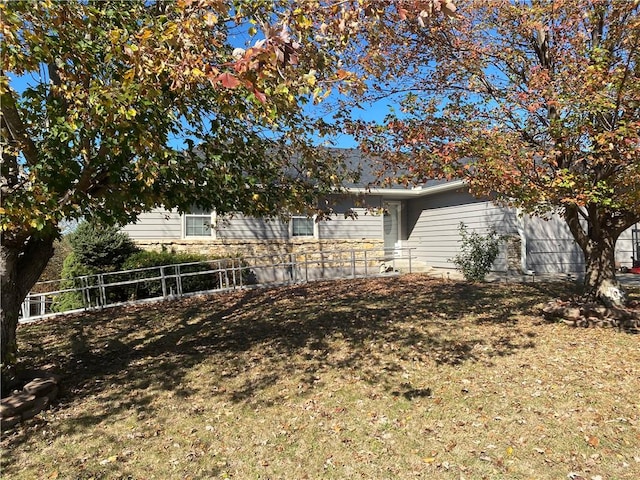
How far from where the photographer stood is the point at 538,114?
701 cm

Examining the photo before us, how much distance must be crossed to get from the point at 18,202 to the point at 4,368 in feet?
7.16

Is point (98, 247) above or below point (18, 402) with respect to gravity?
above

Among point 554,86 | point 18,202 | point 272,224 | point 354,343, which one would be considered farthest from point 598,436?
point 272,224

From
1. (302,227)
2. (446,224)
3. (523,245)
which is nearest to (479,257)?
(523,245)

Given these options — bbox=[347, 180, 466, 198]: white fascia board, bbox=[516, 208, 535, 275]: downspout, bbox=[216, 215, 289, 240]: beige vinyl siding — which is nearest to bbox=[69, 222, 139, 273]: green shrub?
bbox=[216, 215, 289, 240]: beige vinyl siding

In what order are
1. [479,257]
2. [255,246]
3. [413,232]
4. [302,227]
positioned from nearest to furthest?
[479,257], [255,246], [302,227], [413,232]

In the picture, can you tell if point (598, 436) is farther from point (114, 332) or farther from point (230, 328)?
point (114, 332)

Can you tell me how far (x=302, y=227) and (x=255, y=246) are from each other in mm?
1734

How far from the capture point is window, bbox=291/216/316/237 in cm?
1523

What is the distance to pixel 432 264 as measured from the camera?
16.7 m

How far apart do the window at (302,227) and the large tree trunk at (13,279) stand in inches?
396

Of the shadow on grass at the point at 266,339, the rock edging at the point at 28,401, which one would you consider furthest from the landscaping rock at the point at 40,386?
the shadow on grass at the point at 266,339

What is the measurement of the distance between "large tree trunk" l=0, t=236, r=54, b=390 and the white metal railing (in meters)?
4.58

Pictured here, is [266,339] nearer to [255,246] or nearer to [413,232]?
[255,246]
